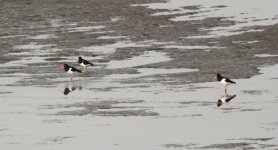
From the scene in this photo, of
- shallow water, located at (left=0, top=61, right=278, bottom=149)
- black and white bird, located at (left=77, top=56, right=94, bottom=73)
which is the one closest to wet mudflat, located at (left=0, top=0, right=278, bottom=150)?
shallow water, located at (left=0, top=61, right=278, bottom=149)

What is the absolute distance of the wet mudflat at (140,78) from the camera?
72.1ft

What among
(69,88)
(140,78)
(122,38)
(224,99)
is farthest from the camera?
(122,38)

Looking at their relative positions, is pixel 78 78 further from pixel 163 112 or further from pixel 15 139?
pixel 15 139

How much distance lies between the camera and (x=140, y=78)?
31.6 meters

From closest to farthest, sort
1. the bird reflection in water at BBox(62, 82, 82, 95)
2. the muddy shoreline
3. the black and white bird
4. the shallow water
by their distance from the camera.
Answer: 1. the shallow water
2. the bird reflection in water at BBox(62, 82, 82, 95)
3. the black and white bird
4. the muddy shoreline

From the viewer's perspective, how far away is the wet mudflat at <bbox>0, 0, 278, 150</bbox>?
21984 mm

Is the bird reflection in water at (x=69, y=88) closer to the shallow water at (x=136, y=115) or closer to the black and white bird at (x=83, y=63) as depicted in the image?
the shallow water at (x=136, y=115)

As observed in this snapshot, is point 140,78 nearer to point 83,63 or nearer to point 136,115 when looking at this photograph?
point 83,63

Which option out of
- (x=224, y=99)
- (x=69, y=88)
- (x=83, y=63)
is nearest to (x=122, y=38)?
(x=83, y=63)

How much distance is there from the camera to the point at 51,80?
32031 millimetres

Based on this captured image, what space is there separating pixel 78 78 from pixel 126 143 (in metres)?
12.1

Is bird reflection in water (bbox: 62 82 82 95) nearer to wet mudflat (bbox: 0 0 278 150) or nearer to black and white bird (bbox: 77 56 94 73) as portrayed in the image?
wet mudflat (bbox: 0 0 278 150)

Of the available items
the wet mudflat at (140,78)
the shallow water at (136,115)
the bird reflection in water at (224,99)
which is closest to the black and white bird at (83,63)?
the wet mudflat at (140,78)

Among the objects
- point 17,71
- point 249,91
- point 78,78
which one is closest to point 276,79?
point 249,91
